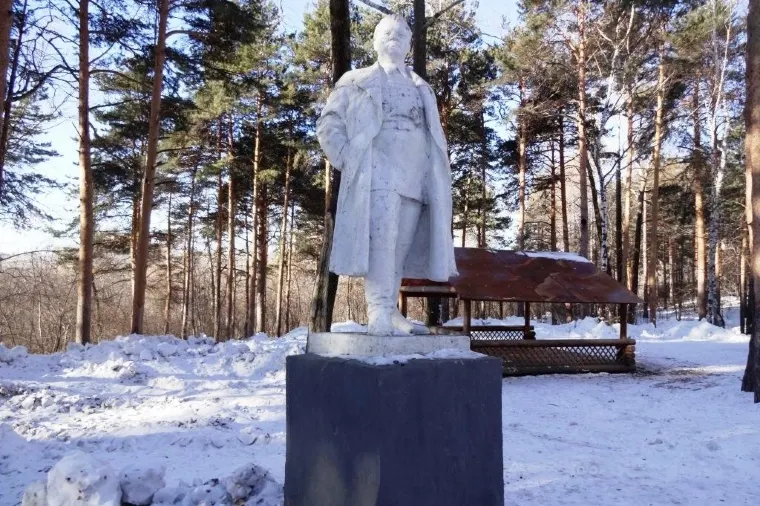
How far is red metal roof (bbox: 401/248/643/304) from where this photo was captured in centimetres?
1014

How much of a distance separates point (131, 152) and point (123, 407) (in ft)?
55.0

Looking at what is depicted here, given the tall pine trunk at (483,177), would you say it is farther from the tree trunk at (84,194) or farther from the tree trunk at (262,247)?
the tree trunk at (84,194)

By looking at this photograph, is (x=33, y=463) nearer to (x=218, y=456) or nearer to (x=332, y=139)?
(x=218, y=456)

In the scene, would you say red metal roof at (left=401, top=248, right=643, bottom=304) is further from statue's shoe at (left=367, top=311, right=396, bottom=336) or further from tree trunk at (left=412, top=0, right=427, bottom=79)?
statue's shoe at (left=367, top=311, right=396, bottom=336)

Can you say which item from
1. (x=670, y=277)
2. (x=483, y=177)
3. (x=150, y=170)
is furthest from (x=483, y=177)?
(x=670, y=277)

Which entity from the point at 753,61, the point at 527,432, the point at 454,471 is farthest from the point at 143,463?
the point at 753,61

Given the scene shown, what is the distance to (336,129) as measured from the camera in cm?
352

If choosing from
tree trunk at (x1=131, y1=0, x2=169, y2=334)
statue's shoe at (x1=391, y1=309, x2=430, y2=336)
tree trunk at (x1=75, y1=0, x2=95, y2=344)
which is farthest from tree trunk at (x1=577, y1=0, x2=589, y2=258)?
statue's shoe at (x1=391, y1=309, x2=430, y2=336)

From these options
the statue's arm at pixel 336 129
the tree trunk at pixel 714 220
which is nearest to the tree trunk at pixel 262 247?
the tree trunk at pixel 714 220

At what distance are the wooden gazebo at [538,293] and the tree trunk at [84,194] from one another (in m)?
6.85

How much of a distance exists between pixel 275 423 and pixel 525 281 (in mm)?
6049

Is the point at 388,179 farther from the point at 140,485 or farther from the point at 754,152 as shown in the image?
the point at 754,152

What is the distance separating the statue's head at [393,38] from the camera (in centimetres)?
354

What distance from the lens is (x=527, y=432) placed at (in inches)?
257
